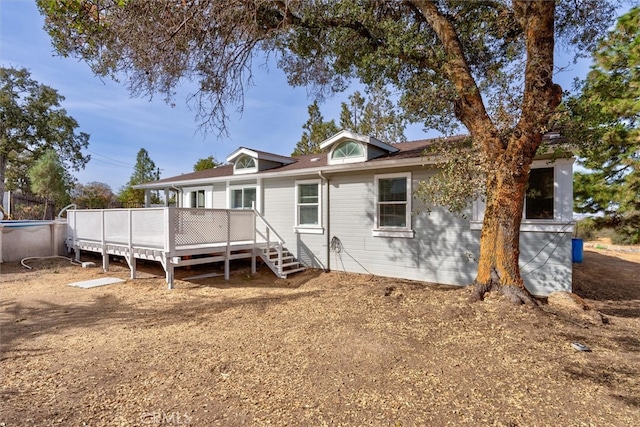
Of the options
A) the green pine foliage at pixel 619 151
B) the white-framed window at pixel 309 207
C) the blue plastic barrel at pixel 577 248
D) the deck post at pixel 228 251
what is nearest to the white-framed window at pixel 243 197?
the white-framed window at pixel 309 207

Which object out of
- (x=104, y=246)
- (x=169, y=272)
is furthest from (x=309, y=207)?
(x=104, y=246)

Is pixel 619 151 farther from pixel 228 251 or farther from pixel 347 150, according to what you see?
pixel 228 251

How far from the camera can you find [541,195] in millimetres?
6414

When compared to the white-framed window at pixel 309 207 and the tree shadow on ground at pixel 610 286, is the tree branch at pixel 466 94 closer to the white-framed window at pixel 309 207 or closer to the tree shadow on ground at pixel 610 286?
the tree shadow on ground at pixel 610 286

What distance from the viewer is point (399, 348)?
376cm

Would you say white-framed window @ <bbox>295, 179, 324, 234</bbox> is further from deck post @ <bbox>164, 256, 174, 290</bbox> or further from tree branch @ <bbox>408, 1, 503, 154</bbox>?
tree branch @ <bbox>408, 1, 503, 154</bbox>

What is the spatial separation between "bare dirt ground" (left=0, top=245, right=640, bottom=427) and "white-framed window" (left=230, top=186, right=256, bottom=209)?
493cm

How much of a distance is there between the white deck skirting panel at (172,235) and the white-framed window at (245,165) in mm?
2353

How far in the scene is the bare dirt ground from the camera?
255cm

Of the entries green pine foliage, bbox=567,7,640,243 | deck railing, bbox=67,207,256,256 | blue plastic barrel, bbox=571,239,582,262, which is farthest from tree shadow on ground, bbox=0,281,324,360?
green pine foliage, bbox=567,7,640,243

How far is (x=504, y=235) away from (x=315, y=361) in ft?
12.5

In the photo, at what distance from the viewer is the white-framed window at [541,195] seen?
20.7 ft

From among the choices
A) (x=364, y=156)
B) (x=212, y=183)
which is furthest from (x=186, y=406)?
(x=212, y=183)

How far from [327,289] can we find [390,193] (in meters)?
3.00
